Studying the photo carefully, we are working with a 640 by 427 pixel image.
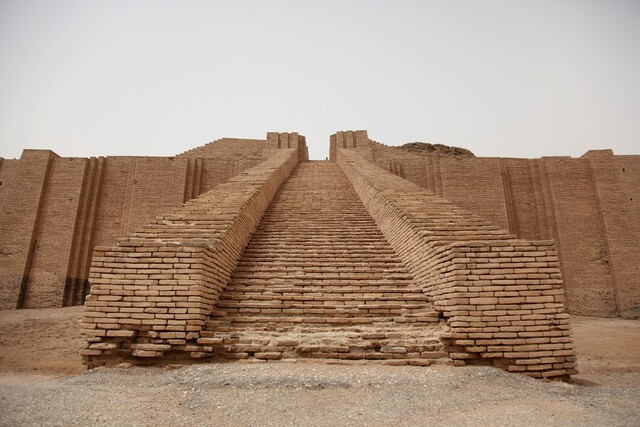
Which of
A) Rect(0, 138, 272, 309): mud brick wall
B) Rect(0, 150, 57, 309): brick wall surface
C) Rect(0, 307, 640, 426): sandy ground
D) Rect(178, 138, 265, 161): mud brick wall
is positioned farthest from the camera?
Rect(178, 138, 265, 161): mud brick wall

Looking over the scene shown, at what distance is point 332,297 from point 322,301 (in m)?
0.10

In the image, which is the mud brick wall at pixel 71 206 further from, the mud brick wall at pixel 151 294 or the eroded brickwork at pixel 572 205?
the mud brick wall at pixel 151 294

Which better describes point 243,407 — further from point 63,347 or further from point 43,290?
point 43,290

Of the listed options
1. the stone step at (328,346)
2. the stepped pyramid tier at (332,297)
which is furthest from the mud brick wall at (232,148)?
the stone step at (328,346)

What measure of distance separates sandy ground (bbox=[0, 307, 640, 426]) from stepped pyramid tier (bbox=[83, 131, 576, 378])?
20cm

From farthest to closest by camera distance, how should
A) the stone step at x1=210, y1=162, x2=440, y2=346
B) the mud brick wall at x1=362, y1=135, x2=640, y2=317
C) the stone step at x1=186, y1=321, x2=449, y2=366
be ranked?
the mud brick wall at x1=362, y1=135, x2=640, y2=317, the stone step at x1=210, y1=162, x2=440, y2=346, the stone step at x1=186, y1=321, x2=449, y2=366

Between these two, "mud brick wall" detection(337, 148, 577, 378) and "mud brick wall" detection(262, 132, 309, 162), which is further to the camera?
"mud brick wall" detection(262, 132, 309, 162)

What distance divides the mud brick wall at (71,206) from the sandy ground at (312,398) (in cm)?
715

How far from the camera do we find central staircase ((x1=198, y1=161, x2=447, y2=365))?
316cm

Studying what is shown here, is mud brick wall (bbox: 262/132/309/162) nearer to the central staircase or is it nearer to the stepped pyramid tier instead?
the central staircase

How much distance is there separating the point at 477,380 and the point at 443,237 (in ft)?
4.81

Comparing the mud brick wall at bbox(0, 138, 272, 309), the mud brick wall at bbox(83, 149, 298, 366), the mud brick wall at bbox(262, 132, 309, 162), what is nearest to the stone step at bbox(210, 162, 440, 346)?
the mud brick wall at bbox(83, 149, 298, 366)

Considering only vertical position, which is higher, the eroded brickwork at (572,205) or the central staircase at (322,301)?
the eroded brickwork at (572,205)

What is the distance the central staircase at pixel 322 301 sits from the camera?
3.16 m
